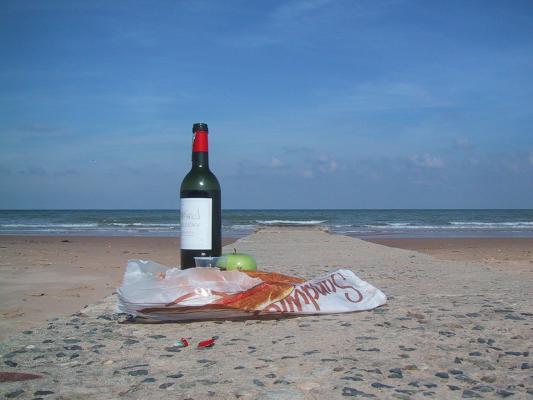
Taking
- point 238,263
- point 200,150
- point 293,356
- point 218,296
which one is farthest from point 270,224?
point 293,356

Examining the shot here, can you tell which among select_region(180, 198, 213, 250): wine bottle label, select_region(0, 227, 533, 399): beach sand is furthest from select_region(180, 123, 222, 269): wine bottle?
select_region(0, 227, 533, 399): beach sand

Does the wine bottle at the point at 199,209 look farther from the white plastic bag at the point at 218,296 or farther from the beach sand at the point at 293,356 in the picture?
the beach sand at the point at 293,356

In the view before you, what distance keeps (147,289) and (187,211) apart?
394 millimetres

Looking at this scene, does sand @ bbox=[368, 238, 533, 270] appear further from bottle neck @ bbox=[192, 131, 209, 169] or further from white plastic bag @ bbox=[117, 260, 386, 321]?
bottle neck @ bbox=[192, 131, 209, 169]

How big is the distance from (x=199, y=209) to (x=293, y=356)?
878mm

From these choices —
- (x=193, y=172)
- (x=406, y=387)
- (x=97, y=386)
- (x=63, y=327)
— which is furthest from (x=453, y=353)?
(x=63, y=327)

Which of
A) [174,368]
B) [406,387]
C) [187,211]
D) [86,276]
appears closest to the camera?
[406,387]

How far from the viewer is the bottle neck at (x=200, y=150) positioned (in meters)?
2.35

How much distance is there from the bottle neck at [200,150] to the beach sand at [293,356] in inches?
28.1

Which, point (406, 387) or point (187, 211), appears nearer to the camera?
point (406, 387)

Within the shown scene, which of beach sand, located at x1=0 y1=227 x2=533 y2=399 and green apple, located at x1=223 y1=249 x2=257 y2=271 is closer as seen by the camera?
beach sand, located at x1=0 y1=227 x2=533 y2=399

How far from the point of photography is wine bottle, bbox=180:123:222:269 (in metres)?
2.29

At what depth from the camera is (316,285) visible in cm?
235

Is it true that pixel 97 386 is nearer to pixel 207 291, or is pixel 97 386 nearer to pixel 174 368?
pixel 174 368
